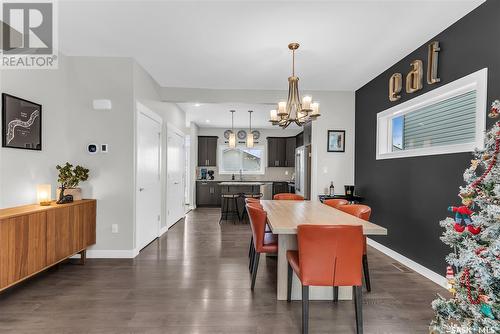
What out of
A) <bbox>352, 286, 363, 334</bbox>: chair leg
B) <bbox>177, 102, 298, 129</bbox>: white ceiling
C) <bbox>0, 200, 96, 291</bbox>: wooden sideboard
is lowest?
<bbox>352, 286, 363, 334</bbox>: chair leg

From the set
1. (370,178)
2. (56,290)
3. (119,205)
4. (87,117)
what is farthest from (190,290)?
(370,178)

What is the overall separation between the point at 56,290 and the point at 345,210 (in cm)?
314

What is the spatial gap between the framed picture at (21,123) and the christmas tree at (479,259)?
384 centimetres

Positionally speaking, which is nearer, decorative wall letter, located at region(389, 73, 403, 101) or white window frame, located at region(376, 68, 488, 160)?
white window frame, located at region(376, 68, 488, 160)

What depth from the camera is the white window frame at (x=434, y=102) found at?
2502mm

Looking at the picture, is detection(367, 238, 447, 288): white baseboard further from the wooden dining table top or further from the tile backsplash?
the tile backsplash

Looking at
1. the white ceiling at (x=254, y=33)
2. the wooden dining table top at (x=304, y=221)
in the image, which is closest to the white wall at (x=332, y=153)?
the white ceiling at (x=254, y=33)

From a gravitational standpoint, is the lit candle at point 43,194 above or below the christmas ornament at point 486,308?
above

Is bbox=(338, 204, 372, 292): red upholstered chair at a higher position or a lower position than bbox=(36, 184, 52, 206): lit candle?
lower

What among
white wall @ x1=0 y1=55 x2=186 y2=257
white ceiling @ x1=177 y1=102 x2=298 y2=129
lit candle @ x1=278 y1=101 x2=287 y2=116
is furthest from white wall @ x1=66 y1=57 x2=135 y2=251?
lit candle @ x1=278 y1=101 x2=287 y2=116

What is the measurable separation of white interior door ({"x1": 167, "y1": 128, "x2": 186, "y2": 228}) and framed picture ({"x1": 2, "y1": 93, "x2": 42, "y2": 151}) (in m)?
2.36

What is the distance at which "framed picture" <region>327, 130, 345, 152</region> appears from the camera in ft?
16.8

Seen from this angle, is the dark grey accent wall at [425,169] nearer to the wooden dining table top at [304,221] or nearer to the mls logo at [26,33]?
the wooden dining table top at [304,221]

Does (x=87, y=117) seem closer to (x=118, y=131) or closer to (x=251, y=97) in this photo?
(x=118, y=131)
